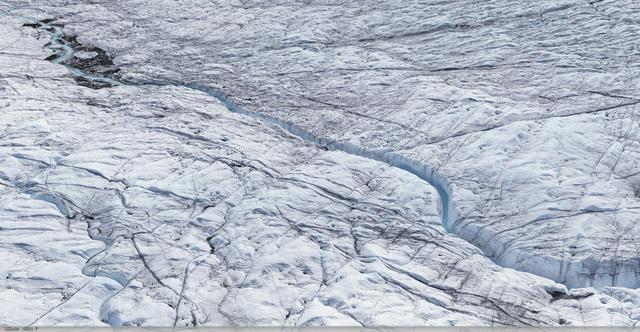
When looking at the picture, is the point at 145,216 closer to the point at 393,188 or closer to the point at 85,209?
the point at 85,209

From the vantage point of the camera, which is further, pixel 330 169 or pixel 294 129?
pixel 294 129

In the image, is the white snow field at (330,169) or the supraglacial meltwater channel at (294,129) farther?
the supraglacial meltwater channel at (294,129)

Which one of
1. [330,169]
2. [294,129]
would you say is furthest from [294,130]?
[330,169]

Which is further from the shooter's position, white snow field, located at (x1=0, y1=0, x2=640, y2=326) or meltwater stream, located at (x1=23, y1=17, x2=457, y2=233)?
meltwater stream, located at (x1=23, y1=17, x2=457, y2=233)

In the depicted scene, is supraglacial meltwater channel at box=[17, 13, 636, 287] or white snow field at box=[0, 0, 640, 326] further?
supraglacial meltwater channel at box=[17, 13, 636, 287]

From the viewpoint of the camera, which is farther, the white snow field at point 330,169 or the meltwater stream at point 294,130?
the meltwater stream at point 294,130

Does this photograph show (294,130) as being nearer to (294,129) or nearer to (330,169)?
(294,129)

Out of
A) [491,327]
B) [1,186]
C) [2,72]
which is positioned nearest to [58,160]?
[1,186]

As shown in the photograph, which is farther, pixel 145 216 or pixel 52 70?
pixel 52 70
